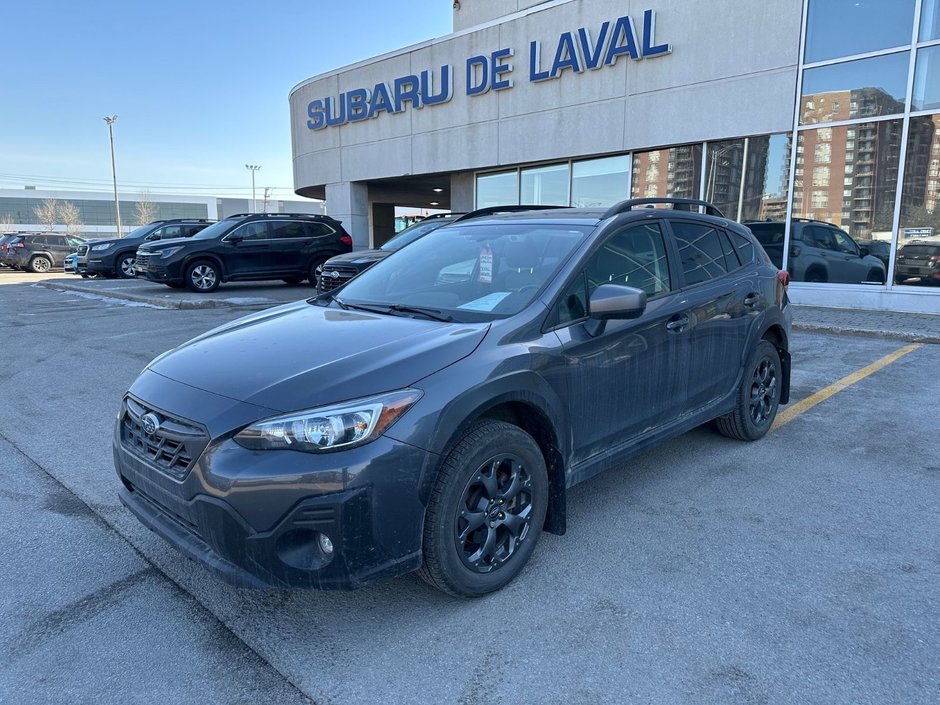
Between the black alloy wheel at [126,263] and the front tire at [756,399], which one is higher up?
the black alloy wheel at [126,263]

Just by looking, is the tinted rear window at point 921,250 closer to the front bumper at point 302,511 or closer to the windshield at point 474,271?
the windshield at point 474,271

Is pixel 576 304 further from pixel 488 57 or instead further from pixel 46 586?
pixel 488 57

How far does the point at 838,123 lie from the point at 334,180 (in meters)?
14.1

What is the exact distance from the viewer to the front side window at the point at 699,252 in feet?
13.5

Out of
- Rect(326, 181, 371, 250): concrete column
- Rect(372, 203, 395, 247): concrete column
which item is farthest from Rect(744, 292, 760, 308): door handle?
Rect(372, 203, 395, 247): concrete column

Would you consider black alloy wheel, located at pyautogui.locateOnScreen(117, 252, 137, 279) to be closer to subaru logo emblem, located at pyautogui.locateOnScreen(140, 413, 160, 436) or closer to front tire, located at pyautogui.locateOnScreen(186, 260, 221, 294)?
front tire, located at pyautogui.locateOnScreen(186, 260, 221, 294)

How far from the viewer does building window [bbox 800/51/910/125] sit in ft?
34.9

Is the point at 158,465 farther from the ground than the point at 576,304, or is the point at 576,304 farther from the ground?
the point at 576,304

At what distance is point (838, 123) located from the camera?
11227mm

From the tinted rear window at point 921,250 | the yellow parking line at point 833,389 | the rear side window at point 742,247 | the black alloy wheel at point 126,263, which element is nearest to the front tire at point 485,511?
the rear side window at point 742,247

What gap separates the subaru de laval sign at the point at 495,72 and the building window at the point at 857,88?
278 cm

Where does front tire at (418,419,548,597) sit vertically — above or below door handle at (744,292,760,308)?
below

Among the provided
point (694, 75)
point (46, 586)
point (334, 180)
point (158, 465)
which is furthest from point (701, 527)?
point (334, 180)

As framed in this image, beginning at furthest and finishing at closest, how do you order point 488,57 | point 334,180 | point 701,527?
point 334,180, point 488,57, point 701,527
